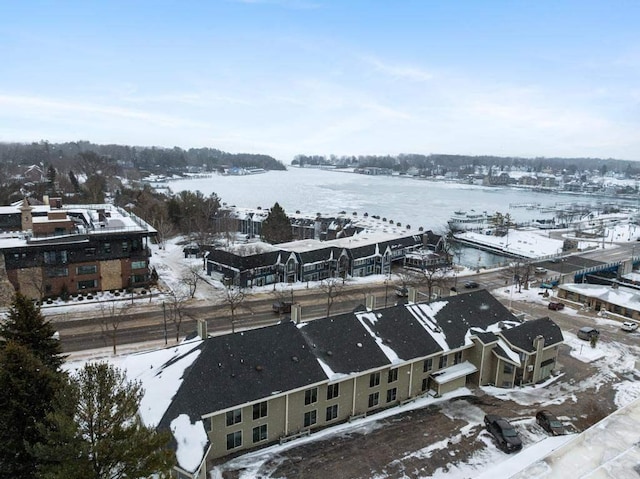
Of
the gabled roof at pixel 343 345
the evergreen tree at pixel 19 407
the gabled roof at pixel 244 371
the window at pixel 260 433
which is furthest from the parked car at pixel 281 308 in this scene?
the evergreen tree at pixel 19 407

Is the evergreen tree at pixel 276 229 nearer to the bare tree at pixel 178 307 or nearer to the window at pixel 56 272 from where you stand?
the bare tree at pixel 178 307

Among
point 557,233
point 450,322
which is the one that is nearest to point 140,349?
point 450,322

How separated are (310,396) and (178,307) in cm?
2293

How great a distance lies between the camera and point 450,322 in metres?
33.1

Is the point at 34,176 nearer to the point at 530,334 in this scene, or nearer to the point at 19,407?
the point at 19,407

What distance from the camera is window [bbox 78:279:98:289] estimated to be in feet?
162

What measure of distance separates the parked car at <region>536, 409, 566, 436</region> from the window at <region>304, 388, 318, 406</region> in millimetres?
14018

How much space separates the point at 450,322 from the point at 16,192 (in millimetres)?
100313

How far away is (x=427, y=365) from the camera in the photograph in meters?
30.4

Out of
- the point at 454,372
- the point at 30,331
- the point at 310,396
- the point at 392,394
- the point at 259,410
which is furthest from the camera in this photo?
the point at 454,372

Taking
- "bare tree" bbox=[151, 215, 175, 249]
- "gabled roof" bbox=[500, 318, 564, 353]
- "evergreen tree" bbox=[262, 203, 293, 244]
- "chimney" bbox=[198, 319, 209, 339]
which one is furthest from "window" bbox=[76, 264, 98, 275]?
"gabled roof" bbox=[500, 318, 564, 353]

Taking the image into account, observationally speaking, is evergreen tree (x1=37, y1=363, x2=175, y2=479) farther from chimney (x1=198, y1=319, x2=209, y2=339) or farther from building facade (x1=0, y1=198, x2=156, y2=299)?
building facade (x1=0, y1=198, x2=156, y2=299)

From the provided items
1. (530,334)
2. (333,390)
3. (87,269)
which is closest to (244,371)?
(333,390)

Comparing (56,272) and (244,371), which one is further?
(56,272)
